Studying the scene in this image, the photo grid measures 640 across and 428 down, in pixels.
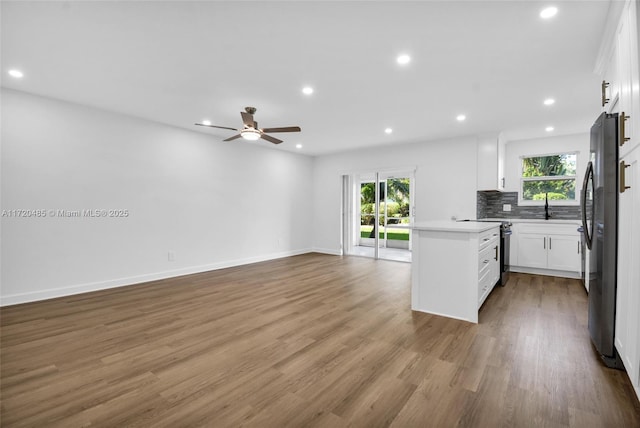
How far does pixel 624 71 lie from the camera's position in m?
1.93

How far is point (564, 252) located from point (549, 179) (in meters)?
→ 1.61

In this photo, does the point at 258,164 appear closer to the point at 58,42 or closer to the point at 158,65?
the point at 158,65

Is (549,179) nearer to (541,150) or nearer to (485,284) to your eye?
(541,150)

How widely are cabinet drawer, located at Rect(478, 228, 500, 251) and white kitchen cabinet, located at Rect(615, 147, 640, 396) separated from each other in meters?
1.19

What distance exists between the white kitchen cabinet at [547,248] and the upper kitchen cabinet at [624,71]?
3192 mm

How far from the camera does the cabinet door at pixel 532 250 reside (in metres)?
4.96

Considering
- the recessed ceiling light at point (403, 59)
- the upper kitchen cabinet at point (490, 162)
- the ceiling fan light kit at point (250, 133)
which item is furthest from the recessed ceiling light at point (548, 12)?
the upper kitchen cabinet at point (490, 162)

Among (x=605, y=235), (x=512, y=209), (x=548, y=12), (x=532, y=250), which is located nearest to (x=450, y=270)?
(x=605, y=235)

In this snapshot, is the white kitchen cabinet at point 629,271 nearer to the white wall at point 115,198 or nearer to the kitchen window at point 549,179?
the kitchen window at point 549,179

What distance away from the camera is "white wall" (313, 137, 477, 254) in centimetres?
556

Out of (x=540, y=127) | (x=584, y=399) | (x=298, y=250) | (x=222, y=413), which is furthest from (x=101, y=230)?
(x=540, y=127)

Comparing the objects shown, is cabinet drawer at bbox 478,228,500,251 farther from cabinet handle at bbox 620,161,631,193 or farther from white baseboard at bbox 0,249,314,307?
white baseboard at bbox 0,249,314,307

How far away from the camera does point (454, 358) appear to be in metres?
2.18

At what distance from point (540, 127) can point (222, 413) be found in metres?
6.10
